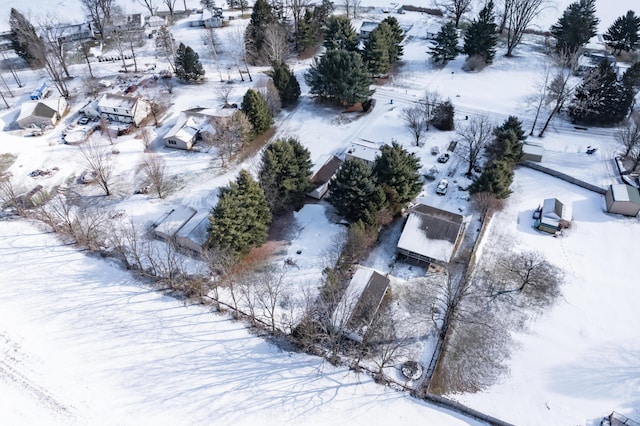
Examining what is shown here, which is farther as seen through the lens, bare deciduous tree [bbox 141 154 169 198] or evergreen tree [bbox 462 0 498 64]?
evergreen tree [bbox 462 0 498 64]

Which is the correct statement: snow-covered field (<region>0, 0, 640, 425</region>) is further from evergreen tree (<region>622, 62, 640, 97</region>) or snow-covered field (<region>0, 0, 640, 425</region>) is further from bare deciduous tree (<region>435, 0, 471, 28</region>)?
bare deciduous tree (<region>435, 0, 471, 28</region>)

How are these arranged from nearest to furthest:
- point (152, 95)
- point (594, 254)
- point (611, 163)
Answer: point (594, 254), point (611, 163), point (152, 95)

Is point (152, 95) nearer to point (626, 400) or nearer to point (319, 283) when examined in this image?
point (319, 283)

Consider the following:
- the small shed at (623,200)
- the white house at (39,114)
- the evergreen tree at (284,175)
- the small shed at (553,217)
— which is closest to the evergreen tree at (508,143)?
the small shed at (553,217)

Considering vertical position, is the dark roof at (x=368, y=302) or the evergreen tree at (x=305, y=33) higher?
the evergreen tree at (x=305, y=33)


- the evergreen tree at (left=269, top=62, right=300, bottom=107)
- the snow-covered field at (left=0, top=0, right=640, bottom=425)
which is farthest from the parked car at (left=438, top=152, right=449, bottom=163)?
the evergreen tree at (left=269, top=62, right=300, bottom=107)

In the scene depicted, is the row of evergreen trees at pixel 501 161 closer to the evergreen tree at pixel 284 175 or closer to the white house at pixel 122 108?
the evergreen tree at pixel 284 175

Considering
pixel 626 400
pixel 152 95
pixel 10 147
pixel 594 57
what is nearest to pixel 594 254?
pixel 626 400
